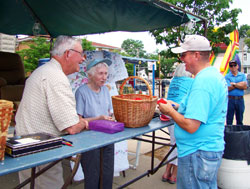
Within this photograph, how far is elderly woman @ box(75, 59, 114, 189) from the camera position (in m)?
1.92

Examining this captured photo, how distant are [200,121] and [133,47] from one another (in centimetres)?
7906

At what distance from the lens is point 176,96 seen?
267 cm

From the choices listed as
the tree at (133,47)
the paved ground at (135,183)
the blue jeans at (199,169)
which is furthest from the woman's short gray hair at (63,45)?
the tree at (133,47)

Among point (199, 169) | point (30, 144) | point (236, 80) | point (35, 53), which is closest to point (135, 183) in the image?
point (199, 169)

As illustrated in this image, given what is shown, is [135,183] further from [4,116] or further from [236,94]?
[236,94]

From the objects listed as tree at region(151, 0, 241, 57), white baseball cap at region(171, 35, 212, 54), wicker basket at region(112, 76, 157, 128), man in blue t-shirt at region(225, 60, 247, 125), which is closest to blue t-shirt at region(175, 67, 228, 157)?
white baseball cap at region(171, 35, 212, 54)

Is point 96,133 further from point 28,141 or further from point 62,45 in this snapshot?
point 62,45

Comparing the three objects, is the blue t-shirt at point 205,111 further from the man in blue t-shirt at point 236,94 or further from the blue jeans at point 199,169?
the man in blue t-shirt at point 236,94

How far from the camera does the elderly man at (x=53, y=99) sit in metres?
1.56

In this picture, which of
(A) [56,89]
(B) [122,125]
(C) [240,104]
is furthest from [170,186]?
(C) [240,104]

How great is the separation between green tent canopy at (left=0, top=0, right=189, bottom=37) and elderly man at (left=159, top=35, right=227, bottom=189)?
3.45ft

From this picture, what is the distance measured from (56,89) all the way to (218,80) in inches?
43.8

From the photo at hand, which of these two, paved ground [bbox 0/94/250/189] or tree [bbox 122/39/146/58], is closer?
paved ground [bbox 0/94/250/189]

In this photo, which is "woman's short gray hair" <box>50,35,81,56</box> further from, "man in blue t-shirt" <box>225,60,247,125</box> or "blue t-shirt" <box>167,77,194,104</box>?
"man in blue t-shirt" <box>225,60,247,125</box>
